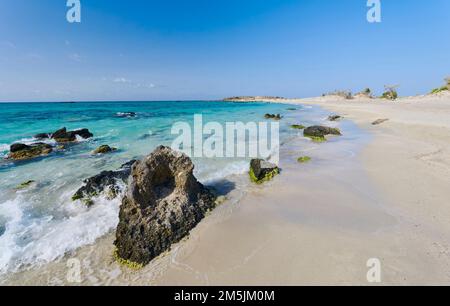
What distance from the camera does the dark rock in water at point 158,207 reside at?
5113 millimetres

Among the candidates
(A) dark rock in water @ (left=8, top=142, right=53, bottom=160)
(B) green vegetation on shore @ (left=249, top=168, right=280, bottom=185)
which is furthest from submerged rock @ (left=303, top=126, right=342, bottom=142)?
(A) dark rock in water @ (left=8, top=142, right=53, bottom=160)

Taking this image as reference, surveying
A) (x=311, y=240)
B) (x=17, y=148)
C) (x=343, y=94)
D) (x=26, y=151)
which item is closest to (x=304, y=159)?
(x=311, y=240)

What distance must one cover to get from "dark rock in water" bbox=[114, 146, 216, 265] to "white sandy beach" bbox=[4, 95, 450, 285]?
30cm

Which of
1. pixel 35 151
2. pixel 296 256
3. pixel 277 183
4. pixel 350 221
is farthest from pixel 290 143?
pixel 35 151

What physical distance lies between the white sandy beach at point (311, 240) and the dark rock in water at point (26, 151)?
1296cm

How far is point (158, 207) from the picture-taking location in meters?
5.89

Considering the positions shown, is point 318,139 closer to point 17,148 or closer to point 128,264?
point 128,264

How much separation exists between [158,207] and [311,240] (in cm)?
372

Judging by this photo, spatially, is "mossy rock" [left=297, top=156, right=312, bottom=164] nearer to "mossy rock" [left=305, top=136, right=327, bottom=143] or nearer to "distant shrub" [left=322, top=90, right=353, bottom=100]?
"mossy rock" [left=305, top=136, right=327, bottom=143]

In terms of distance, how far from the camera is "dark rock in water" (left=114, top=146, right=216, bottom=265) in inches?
201

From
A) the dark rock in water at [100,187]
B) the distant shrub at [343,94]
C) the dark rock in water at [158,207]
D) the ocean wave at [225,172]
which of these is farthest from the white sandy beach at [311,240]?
the distant shrub at [343,94]
